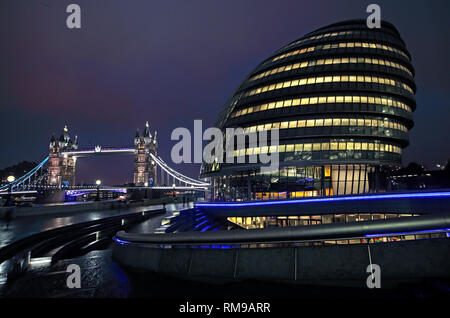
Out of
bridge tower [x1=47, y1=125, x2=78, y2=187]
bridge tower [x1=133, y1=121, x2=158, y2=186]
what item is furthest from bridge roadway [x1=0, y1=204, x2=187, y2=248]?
bridge tower [x1=47, y1=125, x2=78, y2=187]

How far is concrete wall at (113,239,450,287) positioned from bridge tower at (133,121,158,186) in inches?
5226

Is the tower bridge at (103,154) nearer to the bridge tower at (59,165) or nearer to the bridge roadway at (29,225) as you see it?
the bridge tower at (59,165)

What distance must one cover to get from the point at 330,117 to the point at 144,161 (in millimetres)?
125575

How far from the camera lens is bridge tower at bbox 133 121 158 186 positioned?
139300 mm

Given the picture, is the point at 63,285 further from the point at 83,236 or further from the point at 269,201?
the point at 269,201

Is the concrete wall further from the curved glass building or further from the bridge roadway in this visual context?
the curved glass building

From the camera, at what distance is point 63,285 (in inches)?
287

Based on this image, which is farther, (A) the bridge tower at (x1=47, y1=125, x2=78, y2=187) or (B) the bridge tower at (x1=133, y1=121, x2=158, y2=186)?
(A) the bridge tower at (x1=47, y1=125, x2=78, y2=187)

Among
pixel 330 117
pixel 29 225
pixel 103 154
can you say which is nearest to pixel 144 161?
pixel 103 154

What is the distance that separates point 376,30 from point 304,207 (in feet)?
113

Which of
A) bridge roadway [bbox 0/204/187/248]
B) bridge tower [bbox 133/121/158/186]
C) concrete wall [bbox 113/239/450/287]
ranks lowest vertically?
bridge roadway [bbox 0/204/187/248]

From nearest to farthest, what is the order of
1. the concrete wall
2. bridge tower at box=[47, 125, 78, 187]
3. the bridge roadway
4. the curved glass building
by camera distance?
1. the concrete wall
2. the bridge roadway
3. the curved glass building
4. bridge tower at box=[47, 125, 78, 187]

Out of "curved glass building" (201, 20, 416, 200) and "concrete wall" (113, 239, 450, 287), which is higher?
"curved glass building" (201, 20, 416, 200)
